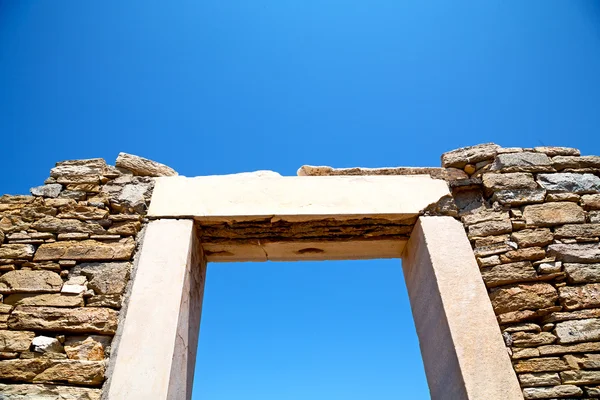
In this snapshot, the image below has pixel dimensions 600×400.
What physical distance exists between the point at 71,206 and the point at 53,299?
2.45 ft

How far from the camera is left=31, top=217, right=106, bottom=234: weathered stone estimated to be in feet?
9.40

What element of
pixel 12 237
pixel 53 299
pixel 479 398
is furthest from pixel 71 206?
pixel 479 398

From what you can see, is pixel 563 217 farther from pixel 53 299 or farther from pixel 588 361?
pixel 53 299

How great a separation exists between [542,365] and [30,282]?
3.23 metres

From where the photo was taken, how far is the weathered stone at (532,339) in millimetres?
2428

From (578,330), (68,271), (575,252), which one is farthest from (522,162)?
(68,271)

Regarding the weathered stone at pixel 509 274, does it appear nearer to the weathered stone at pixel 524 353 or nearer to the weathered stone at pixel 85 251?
the weathered stone at pixel 524 353

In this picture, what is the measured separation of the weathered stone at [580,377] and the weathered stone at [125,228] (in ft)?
9.51

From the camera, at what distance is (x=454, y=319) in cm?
251

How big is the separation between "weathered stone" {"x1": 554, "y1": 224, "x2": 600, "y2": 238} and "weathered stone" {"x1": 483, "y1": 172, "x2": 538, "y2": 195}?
0.39 metres

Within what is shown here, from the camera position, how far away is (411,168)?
337cm

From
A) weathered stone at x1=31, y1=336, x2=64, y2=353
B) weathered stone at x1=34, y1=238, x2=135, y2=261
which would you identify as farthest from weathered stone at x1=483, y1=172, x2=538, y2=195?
weathered stone at x1=31, y1=336, x2=64, y2=353

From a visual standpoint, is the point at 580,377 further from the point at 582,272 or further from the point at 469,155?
the point at 469,155

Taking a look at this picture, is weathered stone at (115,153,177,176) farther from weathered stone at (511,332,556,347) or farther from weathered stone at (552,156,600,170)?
weathered stone at (552,156,600,170)
